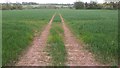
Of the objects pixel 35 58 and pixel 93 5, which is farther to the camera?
pixel 93 5

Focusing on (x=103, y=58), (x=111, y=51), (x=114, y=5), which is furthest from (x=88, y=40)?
(x=114, y=5)

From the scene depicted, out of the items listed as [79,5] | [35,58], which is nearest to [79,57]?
[35,58]

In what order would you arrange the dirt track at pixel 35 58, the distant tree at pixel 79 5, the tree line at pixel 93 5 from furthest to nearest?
the distant tree at pixel 79 5, the tree line at pixel 93 5, the dirt track at pixel 35 58

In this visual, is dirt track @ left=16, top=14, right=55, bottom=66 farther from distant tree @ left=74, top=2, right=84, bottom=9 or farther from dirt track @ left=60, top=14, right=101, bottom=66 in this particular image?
distant tree @ left=74, top=2, right=84, bottom=9

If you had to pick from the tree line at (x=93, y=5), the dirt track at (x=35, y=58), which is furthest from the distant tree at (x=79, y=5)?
the dirt track at (x=35, y=58)

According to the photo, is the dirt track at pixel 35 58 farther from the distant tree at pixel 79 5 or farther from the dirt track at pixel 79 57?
the distant tree at pixel 79 5

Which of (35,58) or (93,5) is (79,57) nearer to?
(35,58)

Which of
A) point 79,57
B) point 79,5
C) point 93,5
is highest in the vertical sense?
point 79,57

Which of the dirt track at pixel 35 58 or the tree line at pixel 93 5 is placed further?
the tree line at pixel 93 5

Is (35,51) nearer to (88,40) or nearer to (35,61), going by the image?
(35,61)

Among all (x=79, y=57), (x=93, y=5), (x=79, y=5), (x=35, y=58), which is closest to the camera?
(x=35, y=58)

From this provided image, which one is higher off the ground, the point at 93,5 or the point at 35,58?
the point at 35,58

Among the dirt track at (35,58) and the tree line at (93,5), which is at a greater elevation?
the dirt track at (35,58)

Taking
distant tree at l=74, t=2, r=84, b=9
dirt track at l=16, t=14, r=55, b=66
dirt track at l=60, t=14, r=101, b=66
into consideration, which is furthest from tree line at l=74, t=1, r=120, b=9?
dirt track at l=16, t=14, r=55, b=66
